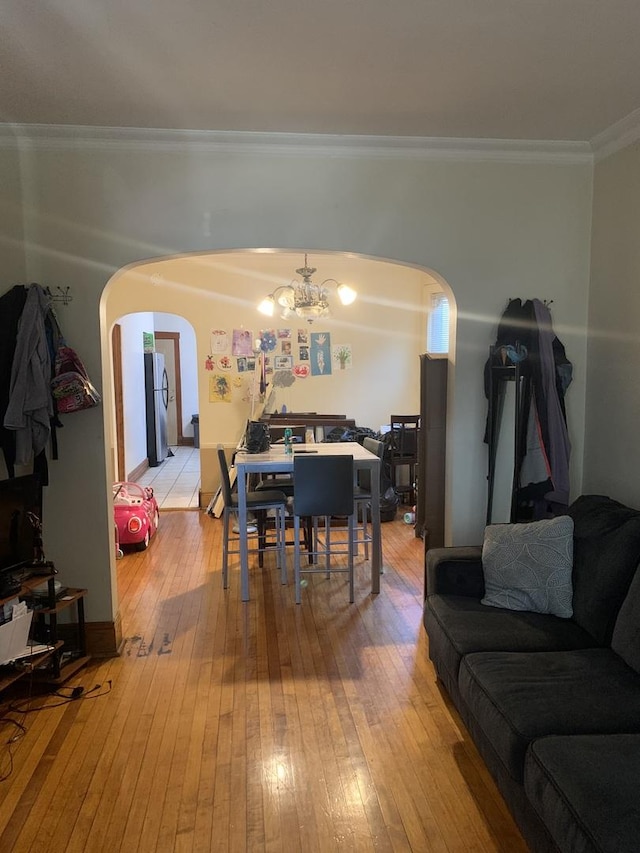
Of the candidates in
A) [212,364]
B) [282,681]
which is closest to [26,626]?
[282,681]

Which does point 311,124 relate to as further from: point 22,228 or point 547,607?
point 547,607

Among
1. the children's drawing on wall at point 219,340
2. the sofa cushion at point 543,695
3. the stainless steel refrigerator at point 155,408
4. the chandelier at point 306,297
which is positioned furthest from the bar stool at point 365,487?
the stainless steel refrigerator at point 155,408

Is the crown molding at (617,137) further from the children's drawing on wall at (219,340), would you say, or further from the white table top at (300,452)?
the children's drawing on wall at (219,340)

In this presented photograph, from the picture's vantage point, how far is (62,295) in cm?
301

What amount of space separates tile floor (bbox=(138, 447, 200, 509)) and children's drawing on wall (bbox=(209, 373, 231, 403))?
122 centimetres

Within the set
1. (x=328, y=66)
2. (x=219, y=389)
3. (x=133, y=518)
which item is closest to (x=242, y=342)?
(x=219, y=389)

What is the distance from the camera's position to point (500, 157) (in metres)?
3.18

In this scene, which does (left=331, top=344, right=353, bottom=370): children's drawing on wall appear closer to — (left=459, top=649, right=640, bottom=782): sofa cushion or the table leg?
the table leg

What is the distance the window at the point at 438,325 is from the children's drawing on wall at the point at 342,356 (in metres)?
0.91

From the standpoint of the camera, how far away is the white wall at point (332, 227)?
118 inches

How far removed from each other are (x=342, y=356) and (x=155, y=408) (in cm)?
413

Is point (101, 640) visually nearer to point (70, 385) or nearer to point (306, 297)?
point (70, 385)

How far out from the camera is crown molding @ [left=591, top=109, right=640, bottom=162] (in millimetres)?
2777

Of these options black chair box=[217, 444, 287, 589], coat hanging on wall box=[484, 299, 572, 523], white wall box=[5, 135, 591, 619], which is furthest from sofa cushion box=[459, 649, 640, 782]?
black chair box=[217, 444, 287, 589]
